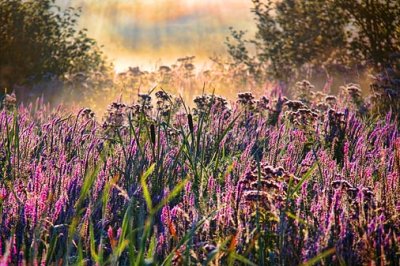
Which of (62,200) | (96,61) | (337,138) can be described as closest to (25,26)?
(96,61)

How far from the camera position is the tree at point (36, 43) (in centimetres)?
1181

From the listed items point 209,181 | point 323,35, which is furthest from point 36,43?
point 209,181

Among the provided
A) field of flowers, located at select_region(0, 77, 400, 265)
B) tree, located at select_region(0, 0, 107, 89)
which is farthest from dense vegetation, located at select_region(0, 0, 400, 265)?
tree, located at select_region(0, 0, 107, 89)

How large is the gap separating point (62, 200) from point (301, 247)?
0.97 m

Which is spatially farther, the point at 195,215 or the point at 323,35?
the point at 323,35

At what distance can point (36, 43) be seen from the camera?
40.4ft

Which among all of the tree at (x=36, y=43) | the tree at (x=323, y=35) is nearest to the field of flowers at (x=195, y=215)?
the tree at (x=323, y=35)

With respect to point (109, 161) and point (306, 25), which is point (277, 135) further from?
point (306, 25)

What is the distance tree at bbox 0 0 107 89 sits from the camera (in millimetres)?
11812

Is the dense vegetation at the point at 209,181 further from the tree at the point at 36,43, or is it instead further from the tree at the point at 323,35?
the tree at the point at 36,43

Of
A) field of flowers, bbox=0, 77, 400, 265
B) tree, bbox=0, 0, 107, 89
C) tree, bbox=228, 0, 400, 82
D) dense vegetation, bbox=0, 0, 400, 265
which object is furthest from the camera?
tree, bbox=0, 0, 107, 89

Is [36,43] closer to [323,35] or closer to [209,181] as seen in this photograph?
[323,35]

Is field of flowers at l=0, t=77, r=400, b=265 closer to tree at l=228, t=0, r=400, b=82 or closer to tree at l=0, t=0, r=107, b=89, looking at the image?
tree at l=228, t=0, r=400, b=82

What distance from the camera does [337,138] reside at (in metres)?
4.59
